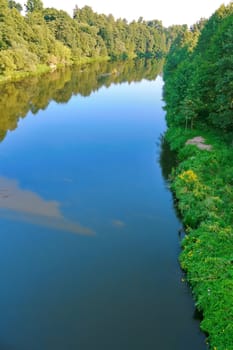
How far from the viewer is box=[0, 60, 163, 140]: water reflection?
47.5 meters

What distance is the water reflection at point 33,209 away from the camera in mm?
20719

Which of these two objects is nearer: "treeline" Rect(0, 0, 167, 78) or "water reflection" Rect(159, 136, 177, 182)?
"water reflection" Rect(159, 136, 177, 182)

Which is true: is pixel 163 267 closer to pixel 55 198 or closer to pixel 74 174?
pixel 55 198

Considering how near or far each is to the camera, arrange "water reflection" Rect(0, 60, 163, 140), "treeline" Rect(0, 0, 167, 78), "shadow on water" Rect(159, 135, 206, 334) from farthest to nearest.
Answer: "treeline" Rect(0, 0, 167, 78)
"water reflection" Rect(0, 60, 163, 140)
"shadow on water" Rect(159, 135, 206, 334)

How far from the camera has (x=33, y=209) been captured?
2247 centimetres

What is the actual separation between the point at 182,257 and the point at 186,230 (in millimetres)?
2663

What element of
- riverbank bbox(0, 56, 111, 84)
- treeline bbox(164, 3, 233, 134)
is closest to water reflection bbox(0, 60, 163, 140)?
riverbank bbox(0, 56, 111, 84)

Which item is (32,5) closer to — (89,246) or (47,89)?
(47,89)

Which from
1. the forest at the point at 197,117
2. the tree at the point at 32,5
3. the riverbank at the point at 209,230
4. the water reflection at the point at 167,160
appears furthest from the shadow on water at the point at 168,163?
the tree at the point at 32,5

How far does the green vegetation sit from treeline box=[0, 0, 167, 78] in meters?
44.2

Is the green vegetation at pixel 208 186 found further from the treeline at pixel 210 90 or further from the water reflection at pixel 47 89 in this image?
the water reflection at pixel 47 89

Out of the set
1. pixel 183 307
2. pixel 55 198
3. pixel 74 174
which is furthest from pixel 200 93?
pixel 183 307

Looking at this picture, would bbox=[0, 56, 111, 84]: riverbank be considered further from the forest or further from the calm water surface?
the calm water surface

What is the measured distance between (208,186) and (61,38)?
96.6m
